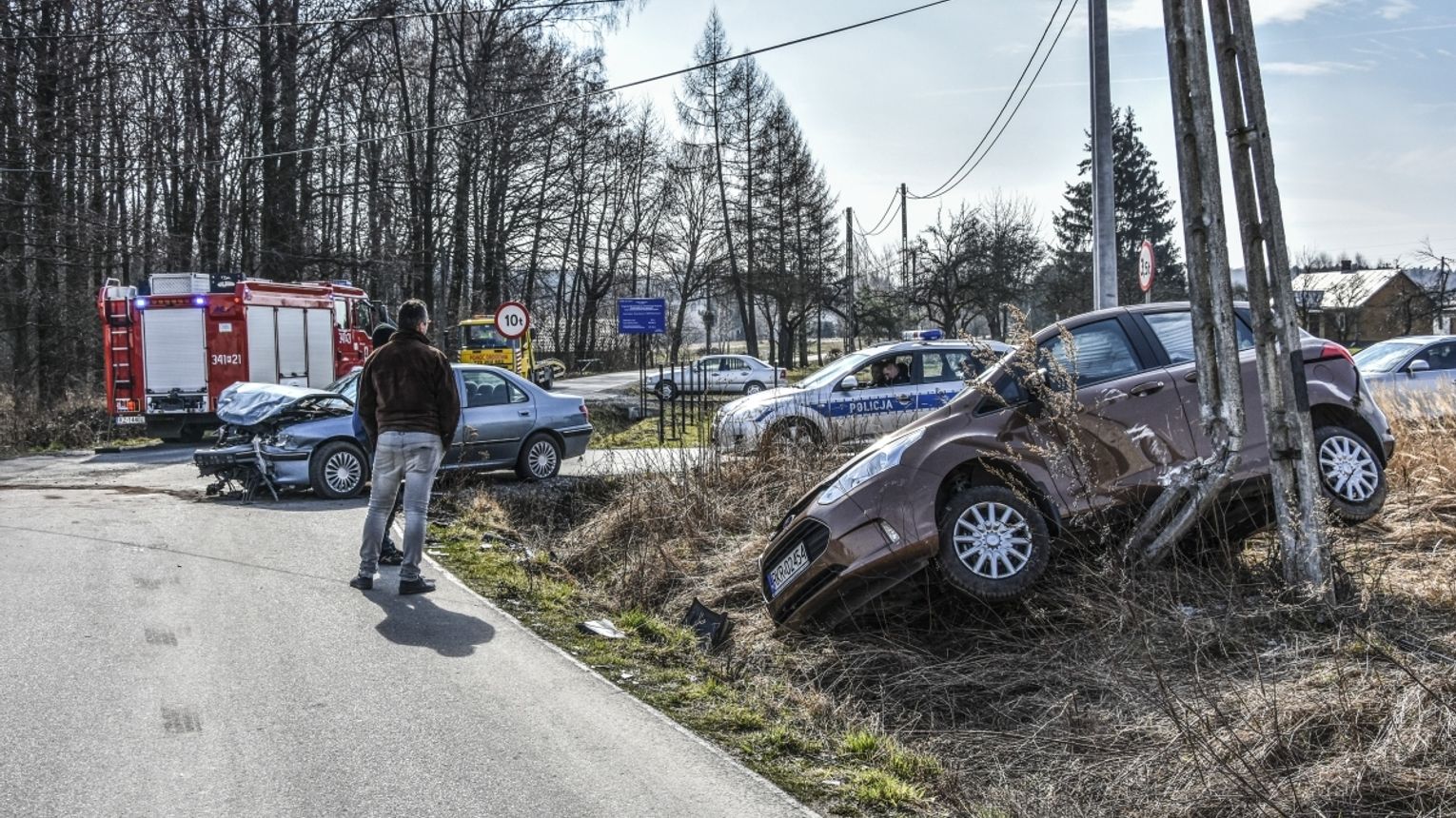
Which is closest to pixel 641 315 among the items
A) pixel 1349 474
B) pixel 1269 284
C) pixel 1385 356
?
pixel 1385 356

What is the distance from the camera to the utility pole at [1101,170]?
1196cm

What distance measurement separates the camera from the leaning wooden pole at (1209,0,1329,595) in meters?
5.84

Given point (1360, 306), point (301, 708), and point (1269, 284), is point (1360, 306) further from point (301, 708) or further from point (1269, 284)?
point (301, 708)

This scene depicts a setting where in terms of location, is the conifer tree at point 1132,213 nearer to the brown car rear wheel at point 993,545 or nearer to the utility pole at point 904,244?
the utility pole at point 904,244

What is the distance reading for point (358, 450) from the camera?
13.2 m

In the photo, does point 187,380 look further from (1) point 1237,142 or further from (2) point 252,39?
(1) point 1237,142

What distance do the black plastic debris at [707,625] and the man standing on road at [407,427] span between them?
71.3 inches

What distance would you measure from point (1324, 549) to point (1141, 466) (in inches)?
49.7

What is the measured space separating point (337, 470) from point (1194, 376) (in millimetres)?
9373

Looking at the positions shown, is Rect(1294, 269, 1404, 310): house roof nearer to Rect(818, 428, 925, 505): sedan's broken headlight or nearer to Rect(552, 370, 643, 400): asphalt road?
Rect(552, 370, 643, 400): asphalt road

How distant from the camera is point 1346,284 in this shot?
59.7m

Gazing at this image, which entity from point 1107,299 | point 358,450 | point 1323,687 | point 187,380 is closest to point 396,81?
point 187,380

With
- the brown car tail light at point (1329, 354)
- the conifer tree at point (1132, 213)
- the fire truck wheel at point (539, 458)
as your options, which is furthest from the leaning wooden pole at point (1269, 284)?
the conifer tree at point (1132, 213)

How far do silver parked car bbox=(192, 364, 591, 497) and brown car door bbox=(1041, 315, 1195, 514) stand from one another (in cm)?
739
